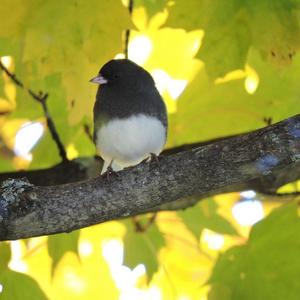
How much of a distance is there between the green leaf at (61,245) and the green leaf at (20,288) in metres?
0.15

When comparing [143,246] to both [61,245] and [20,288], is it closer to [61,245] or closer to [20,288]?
[61,245]

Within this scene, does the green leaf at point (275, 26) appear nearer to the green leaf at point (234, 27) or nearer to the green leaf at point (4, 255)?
the green leaf at point (234, 27)

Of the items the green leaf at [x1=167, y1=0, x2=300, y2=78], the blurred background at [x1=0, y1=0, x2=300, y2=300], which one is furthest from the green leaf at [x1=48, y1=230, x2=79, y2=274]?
the green leaf at [x1=167, y1=0, x2=300, y2=78]

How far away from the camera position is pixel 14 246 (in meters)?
1.54

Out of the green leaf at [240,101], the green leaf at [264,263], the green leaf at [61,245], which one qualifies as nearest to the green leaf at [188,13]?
the green leaf at [240,101]

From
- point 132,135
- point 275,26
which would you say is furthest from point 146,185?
point 275,26

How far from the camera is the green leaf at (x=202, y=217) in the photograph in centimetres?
150

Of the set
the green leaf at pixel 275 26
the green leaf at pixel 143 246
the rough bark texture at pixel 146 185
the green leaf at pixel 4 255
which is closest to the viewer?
the rough bark texture at pixel 146 185

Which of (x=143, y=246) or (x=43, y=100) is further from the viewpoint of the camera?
(x=143, y=246)

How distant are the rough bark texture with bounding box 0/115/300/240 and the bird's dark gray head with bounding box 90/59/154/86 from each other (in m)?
0.45

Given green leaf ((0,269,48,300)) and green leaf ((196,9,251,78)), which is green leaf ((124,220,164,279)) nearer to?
green leaf ((0,269,48,300))

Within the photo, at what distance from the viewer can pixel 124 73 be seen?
1.53 meters

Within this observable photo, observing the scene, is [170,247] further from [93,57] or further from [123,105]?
[93,57]

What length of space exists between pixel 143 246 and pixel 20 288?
1.28ft
